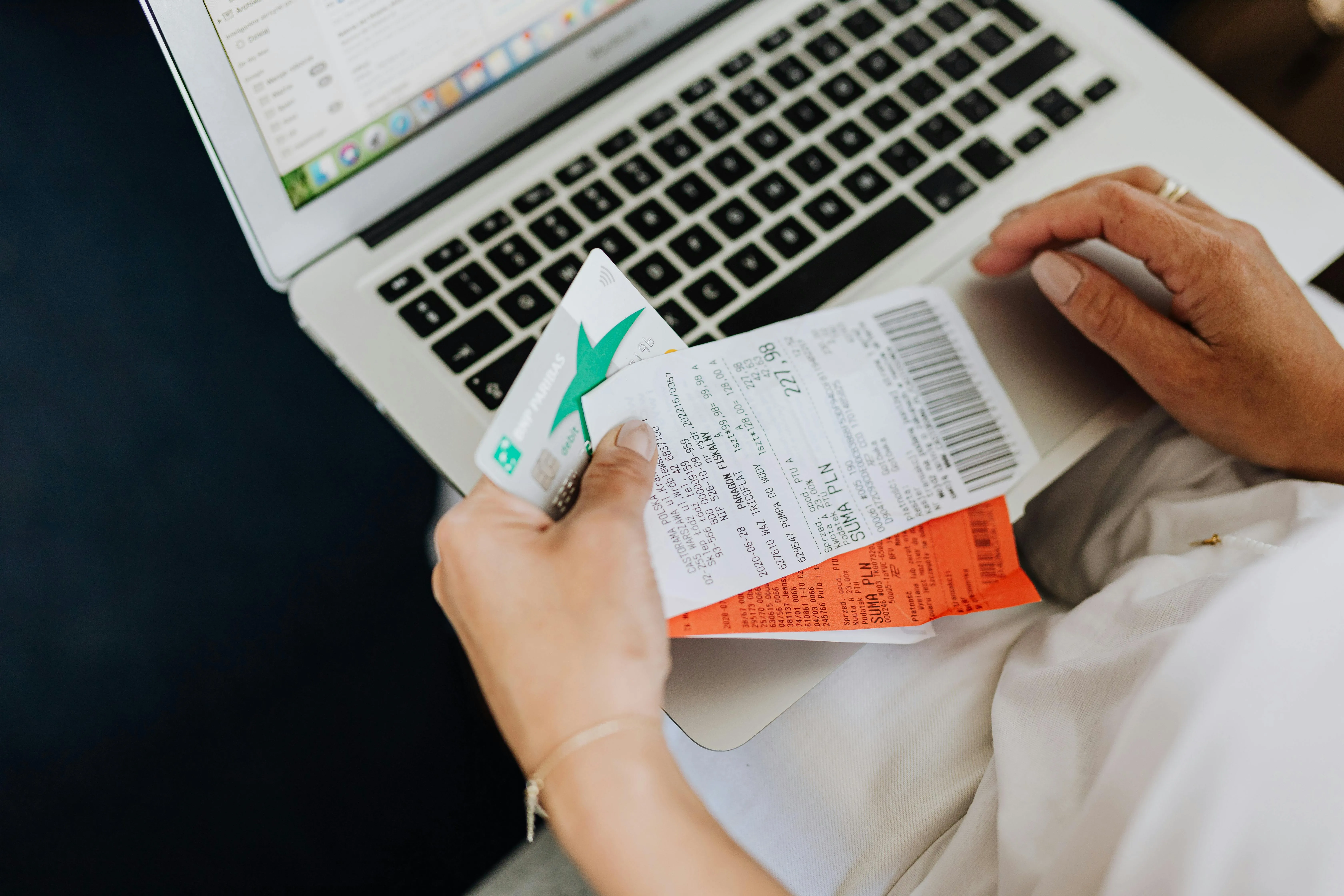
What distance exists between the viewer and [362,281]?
56cm

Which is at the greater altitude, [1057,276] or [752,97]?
[752,97]

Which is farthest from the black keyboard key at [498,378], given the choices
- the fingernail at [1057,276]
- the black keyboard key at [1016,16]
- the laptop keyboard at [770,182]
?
the black keyboard key at [1016,16]

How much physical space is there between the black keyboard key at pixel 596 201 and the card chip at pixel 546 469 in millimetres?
238

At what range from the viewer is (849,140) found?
626 millimetres

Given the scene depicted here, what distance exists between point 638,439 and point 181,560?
523 millimetres

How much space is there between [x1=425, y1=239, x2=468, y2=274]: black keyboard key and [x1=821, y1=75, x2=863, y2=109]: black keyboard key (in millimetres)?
279

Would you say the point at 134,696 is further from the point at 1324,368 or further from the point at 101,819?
the point at 1324,368

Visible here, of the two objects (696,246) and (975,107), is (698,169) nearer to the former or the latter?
(696,246)

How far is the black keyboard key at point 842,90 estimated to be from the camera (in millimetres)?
640

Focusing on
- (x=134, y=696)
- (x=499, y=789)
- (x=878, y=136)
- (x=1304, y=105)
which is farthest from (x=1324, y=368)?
(x=134, y=696)

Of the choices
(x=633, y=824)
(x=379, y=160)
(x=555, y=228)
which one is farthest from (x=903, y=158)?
(x=633, y=824)

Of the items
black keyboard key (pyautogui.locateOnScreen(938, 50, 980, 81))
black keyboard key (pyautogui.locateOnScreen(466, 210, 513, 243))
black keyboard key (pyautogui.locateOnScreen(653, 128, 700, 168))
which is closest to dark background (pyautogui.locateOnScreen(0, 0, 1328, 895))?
black keyboard key (pyautogui.locateOnScreen(466, 210, 513, 243))

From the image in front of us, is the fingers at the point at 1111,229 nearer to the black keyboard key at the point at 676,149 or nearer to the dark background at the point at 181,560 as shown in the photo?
the black keyboard key at the point at 676,149

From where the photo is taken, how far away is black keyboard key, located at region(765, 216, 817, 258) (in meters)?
0.59
